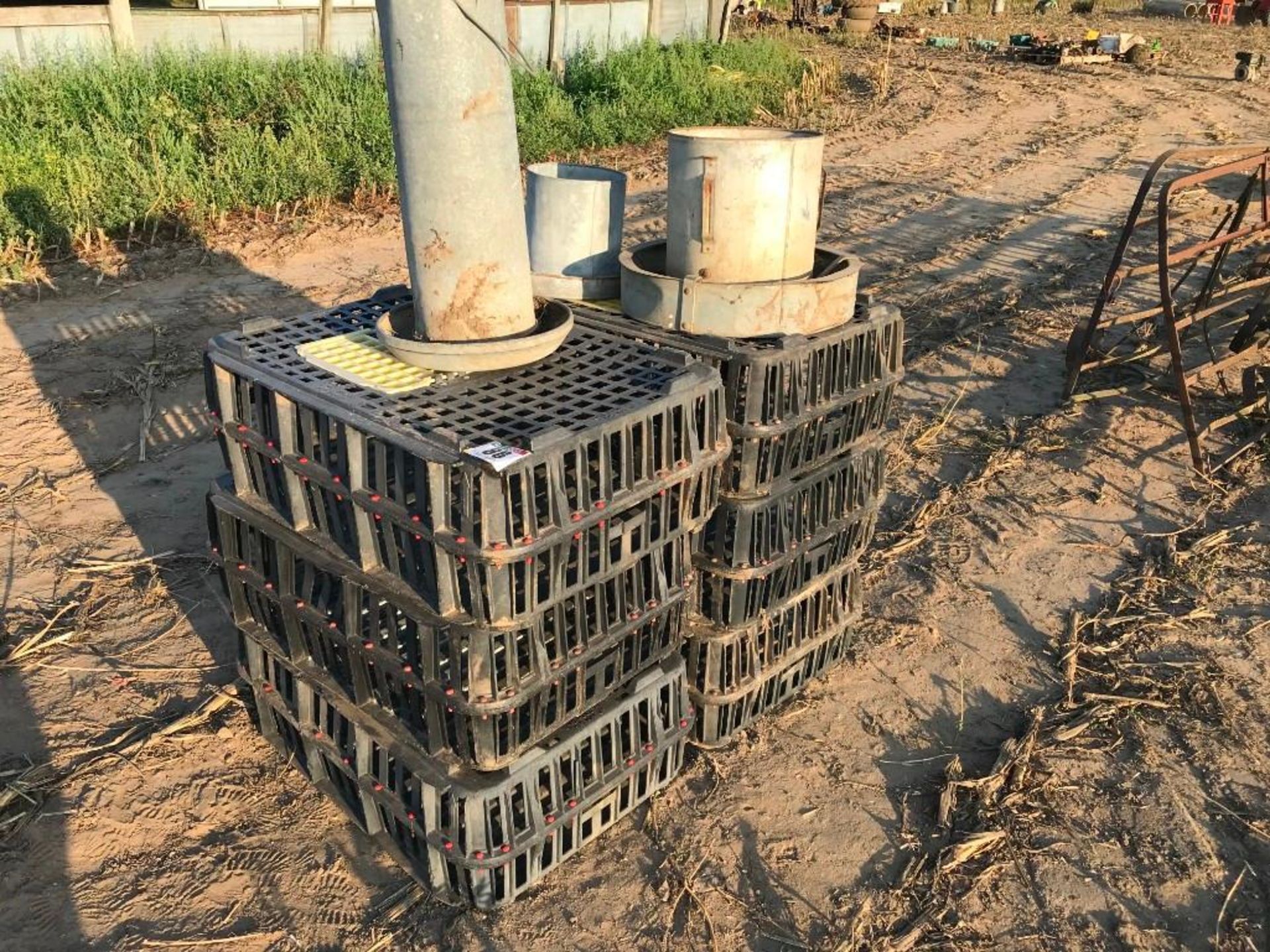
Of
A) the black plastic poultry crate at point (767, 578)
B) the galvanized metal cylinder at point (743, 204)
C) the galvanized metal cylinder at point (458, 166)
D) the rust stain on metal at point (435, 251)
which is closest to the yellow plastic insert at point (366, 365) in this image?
the galvanized metal cylinder at point (458, 166)

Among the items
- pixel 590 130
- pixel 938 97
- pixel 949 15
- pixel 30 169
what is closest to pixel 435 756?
pixel 30 169

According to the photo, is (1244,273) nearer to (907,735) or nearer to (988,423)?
(988,423)

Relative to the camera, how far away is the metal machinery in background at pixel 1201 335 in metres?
6.04

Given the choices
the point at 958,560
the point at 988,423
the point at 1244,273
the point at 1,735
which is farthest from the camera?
the point at 1244,273

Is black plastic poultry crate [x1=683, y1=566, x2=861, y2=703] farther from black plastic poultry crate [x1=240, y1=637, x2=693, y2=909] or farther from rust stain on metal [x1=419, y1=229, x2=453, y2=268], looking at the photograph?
rust stain on metal [x1=419, y1=229, x2=453, y2=268]

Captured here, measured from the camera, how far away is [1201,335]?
7926mm

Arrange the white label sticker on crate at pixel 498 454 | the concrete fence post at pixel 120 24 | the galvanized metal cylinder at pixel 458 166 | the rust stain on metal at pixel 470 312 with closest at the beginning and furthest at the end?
the white label sticker on crate at pixel 498 454 < the galvanized metal cylinder at pixel 458 166 < the rust stain on metal at pixel 470 312 < the concrete fence post at pixel 120 24

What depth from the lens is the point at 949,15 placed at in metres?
32.4

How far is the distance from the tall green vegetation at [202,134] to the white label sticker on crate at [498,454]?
826 cm

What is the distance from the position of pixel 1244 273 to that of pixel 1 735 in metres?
8.94

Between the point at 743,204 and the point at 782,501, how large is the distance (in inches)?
43.0

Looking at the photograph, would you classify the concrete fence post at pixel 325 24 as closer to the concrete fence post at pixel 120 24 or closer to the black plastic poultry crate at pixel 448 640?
the concrete fence post at pixel 120 24

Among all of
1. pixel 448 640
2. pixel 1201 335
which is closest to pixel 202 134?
pixel 448 640

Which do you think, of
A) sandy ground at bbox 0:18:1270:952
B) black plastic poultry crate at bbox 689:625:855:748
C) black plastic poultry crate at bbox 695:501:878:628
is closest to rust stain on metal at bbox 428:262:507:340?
black plastic poultry crate at bbox 695:501:878:628
